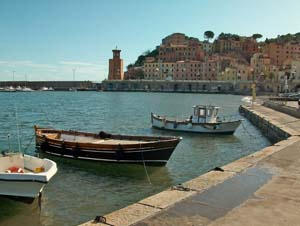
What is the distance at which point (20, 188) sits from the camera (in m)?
11.9

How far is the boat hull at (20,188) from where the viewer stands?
1177cm

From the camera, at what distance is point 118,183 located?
16281 mm

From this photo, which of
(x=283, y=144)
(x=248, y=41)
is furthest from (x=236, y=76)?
(x=283, y=144)

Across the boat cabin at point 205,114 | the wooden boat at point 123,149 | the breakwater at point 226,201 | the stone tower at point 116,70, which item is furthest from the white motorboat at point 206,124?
the stone tower at point 116,70

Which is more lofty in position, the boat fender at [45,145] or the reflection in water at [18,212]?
the boat fender at [45,145]

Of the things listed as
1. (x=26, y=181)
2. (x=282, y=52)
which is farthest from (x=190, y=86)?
(x=26, y=181)

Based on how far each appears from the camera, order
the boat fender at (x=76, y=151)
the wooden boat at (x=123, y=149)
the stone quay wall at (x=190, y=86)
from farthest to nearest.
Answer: the stone quay wall at (x=190, y=86)
the boat fender at (x=76, y=151)
the wooden boat at (x=123, y=149)

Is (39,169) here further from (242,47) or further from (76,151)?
(242,47)

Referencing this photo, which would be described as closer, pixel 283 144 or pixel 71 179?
pixel 71 179

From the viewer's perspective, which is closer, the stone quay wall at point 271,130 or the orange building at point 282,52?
the stone quay wall at point 271,130

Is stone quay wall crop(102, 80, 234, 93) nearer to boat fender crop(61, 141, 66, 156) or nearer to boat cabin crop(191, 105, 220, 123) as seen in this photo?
boat cabin crop(191, 105, 220, 123)

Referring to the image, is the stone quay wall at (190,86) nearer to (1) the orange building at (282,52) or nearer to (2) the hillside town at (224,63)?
(2) the hillside town at (224,63)

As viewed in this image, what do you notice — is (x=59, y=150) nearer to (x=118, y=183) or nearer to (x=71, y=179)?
(x=71, y=179)

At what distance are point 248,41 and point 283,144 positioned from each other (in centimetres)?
18599
